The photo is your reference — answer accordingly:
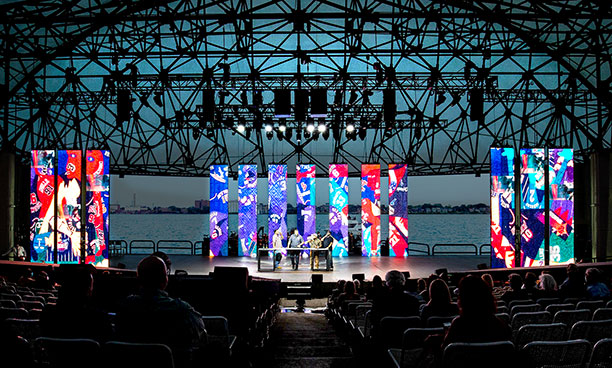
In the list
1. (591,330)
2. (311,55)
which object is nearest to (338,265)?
(311,55)

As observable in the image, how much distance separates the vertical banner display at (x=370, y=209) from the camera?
81.0ft

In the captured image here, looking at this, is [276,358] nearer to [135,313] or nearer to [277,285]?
[135,313]

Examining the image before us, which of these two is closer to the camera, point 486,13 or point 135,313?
point 135,313

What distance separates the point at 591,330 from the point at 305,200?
66.6 ft

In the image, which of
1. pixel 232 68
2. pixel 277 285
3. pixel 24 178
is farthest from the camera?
pixel 232 68

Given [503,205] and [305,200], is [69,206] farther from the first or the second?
[503,205]

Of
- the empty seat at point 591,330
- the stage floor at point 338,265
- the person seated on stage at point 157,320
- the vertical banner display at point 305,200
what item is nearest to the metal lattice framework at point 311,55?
the vertical banner display at point 305,200

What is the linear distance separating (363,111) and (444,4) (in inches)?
304

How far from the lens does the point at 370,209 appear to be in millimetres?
24844

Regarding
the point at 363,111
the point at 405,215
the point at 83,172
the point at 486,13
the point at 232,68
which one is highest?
the point at 232,68

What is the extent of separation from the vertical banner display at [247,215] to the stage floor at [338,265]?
0.60 m

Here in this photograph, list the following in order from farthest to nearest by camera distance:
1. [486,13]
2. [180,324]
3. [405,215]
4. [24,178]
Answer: [24,178] → [405,215] → [486,13] → [180,324]

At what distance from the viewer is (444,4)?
730 inches

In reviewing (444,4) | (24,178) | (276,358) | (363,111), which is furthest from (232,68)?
(276,358)
